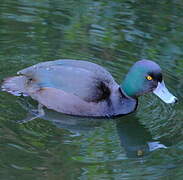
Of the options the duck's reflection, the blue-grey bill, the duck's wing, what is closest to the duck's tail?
the duck's wing

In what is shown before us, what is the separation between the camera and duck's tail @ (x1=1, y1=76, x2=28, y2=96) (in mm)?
7199

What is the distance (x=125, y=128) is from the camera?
6832mm

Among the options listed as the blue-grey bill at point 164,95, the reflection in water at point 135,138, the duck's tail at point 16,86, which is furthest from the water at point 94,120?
the blue-grey bill at point 164,95

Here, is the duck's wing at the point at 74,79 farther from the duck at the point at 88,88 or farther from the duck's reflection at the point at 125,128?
the duck's reflection at the point at 125,128

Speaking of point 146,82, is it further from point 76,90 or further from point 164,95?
point 76,90

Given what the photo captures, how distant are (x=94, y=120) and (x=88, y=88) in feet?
1.35

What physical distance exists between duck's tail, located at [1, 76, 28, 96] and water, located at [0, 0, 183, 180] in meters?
0.12

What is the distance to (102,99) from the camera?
22.8ft

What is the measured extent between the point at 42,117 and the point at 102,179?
1.56 m

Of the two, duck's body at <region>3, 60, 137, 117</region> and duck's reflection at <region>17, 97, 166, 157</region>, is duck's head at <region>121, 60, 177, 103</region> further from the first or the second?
duck's reflection at <region>17, 97, 166, 157</region>

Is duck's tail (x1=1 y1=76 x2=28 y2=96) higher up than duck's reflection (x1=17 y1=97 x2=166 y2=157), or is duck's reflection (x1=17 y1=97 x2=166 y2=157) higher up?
duck's tail (x1=1 y1=76 x2=28 y2=96)

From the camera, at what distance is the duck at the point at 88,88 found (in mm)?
6832

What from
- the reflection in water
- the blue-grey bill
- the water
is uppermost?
the blue-grey bill

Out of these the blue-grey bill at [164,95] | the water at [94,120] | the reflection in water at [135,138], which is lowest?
the reflection in water at [135,138]
